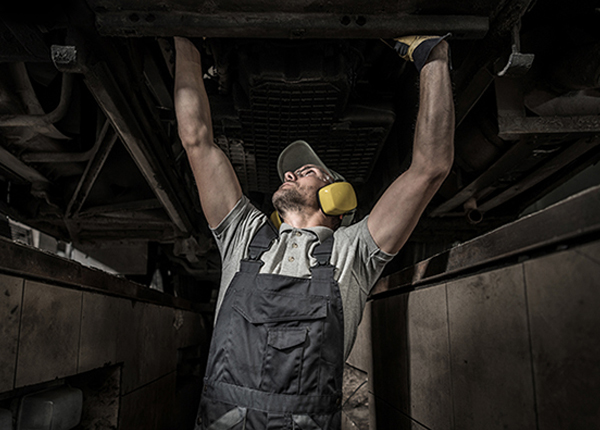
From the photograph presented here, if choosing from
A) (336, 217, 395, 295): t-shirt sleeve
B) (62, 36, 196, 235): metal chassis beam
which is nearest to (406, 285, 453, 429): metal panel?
(336, 217, 395, 295): t-shirt sleeve

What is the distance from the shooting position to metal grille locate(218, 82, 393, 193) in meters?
2.04

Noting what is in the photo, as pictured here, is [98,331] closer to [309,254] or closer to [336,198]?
[309,254]

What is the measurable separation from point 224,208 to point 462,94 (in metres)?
1.29

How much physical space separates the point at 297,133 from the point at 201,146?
64 centimetres

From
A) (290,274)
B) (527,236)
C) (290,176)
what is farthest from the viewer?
(290,176)

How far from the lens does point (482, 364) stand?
1.25 metres

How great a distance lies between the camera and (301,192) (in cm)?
215

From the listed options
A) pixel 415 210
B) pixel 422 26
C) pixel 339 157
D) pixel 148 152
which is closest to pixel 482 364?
pixel 415 210

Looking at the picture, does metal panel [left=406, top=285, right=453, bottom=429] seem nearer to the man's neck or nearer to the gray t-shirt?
the gray t-shirt

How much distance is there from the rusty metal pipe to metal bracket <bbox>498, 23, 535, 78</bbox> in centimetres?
215

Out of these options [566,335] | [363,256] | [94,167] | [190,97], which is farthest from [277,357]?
[94,167]

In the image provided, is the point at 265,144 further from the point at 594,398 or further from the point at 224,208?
the point at 594,398

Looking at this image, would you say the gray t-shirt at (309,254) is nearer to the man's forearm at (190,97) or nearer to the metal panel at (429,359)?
the metal panel at (429,359)

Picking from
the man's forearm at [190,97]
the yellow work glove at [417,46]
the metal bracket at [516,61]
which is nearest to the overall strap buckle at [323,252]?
the man's forearm at [190,97]
